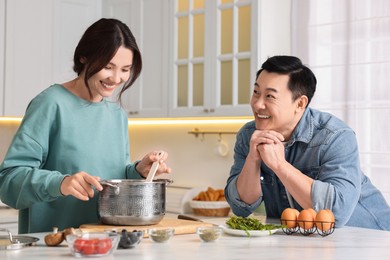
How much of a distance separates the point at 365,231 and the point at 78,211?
3.22 ft

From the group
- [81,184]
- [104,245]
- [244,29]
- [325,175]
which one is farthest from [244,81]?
[104,245]

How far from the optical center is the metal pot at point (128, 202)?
212 cm

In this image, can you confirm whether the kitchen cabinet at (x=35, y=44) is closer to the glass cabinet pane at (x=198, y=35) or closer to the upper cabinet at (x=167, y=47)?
the upper cabinet at (x=167, y=47)

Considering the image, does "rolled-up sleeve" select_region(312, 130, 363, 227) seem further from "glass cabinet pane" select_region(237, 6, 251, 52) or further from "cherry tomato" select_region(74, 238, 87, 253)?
Answer: "glass cabinet pane" select_region(237, 6, 251, 52)

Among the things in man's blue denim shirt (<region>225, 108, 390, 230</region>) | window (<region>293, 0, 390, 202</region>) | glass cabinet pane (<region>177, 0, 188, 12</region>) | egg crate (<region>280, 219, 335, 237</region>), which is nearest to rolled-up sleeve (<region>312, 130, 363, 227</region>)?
man's blue denim shirt (<region>225, 108, 390, 230</region>)

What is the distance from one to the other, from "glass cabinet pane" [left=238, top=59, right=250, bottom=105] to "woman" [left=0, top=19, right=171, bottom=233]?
5.69 ft

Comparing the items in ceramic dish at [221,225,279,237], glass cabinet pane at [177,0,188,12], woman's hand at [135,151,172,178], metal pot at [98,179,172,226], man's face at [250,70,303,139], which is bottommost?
ceramic dish at [221,225,279,237]

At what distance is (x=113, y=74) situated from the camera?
7.60ft

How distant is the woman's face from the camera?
7.58 feet

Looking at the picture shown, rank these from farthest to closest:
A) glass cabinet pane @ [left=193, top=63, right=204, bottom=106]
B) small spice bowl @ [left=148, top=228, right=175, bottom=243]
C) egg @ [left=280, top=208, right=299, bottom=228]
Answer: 1. glass cabinet pane @ [left=193, top=63, right=204, bottom=106]
2. egg @ [left=280, top=208, right=299, bottom=228]
3. small spice bowl @ [left=148, top=228, right=175, bottom=243]

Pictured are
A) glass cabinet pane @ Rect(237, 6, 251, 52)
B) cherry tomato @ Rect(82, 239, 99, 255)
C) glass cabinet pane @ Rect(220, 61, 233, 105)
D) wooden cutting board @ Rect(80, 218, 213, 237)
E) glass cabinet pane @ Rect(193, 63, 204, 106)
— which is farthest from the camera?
glass cabinet pane @ Rect(193, 63, 204, 106)

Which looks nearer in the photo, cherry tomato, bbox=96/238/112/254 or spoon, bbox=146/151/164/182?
cherry tomato, bbox=96/238/112/254

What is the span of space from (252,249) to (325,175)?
0.66 m

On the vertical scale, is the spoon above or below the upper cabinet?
below
